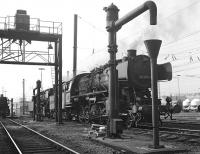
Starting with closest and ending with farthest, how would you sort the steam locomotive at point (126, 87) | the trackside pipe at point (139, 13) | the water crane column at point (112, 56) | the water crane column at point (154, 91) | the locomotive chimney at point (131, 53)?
the water crane column at point (154, 91), the trackside pipe at point (139, 13), the water crane column at point (112, 56), the steam locomotive at point (126, 87), the locomotive chimney at point (131, 53)

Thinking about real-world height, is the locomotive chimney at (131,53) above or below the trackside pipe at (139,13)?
below

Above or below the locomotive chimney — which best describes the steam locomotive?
below

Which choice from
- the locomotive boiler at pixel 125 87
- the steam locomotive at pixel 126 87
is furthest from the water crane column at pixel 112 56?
the steam locomotive at pixel 126 87

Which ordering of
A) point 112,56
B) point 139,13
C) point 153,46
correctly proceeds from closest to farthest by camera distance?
point 153,46 < point 139,13 < point 112,56

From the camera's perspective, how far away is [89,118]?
21062 millimetres

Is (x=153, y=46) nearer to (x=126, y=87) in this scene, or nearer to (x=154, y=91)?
(x=154, y=91)

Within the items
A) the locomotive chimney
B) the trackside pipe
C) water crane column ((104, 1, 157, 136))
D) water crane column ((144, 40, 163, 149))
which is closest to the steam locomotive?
the locomotive chimney

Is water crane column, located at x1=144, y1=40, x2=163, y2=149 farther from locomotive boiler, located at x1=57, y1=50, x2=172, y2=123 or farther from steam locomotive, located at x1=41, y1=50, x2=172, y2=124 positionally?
steam locomotive, located at x1=41, y1=50, x2=172, y2=124

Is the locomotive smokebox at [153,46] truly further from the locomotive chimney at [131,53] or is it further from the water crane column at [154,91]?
the locomotive chimney at [131,53]

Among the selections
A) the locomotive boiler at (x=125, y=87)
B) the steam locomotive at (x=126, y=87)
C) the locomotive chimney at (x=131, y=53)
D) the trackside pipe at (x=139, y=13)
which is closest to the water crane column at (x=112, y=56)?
the trackside pipe at (x=139, y=13)

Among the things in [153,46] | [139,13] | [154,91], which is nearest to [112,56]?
[139,13]

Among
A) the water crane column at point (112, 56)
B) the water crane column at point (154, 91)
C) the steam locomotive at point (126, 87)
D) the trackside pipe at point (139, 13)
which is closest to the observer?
the water crane column at point (154, 91)

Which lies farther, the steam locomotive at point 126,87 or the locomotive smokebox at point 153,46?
the steam locomotive at point 126,87

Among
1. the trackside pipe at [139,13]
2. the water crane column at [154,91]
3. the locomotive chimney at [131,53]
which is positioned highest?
the trackside pipe at [139,13]
